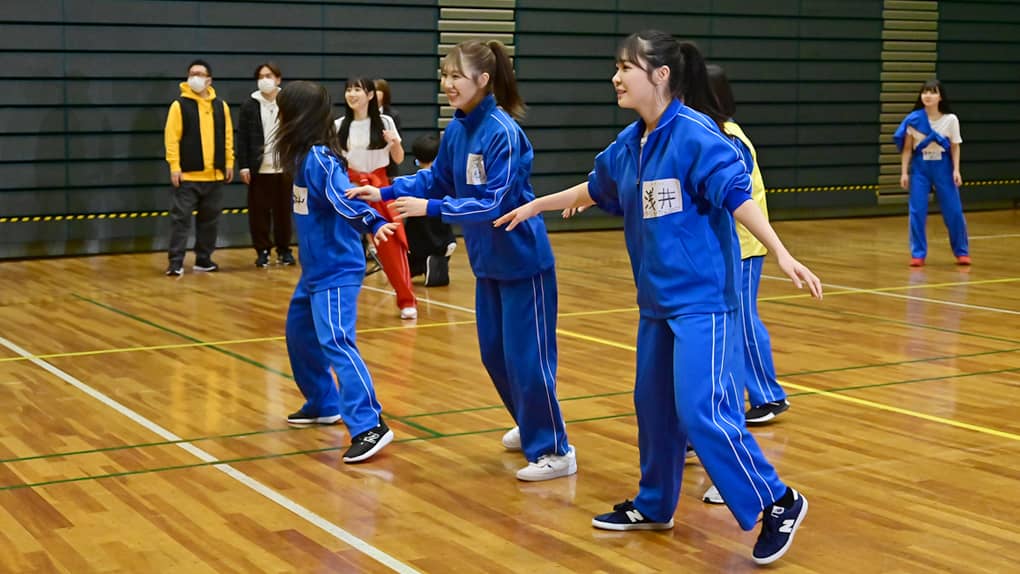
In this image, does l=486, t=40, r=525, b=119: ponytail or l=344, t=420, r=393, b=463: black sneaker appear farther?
l=344, t=420, r=393, b=463: black sneaker

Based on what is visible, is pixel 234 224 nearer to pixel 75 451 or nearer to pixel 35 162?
pixel 35 162

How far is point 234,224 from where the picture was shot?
12.6 metres

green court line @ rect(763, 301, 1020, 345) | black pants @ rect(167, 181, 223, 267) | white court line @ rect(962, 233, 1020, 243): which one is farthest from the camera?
white court line @ rect(962, 233, 1020, 243)

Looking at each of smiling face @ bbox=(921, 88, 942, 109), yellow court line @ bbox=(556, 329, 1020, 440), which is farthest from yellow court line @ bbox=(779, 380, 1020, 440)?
smiling face @ bbox=(921, 88, 942, 109)

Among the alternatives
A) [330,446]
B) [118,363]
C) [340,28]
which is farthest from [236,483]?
[340,28]

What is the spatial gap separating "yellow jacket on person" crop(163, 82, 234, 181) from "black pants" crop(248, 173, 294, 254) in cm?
35

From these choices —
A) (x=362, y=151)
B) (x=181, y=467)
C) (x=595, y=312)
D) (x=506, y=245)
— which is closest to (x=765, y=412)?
(x=506, y=245)

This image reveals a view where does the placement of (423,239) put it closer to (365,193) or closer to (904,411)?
(904,411)

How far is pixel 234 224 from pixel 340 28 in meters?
2.17

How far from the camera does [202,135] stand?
35.1 ft

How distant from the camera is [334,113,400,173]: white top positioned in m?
9.20

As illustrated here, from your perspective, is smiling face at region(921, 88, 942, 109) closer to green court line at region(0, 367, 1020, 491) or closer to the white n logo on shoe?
green court line at region(0, 367, 1020, 491)

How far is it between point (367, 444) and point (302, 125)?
4.05 feet

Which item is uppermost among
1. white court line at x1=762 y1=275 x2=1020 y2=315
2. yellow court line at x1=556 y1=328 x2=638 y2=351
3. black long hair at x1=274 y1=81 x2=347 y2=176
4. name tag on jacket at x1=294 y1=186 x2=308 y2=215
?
black long hair at x1=274 y1=81 x2=347 y2=176
